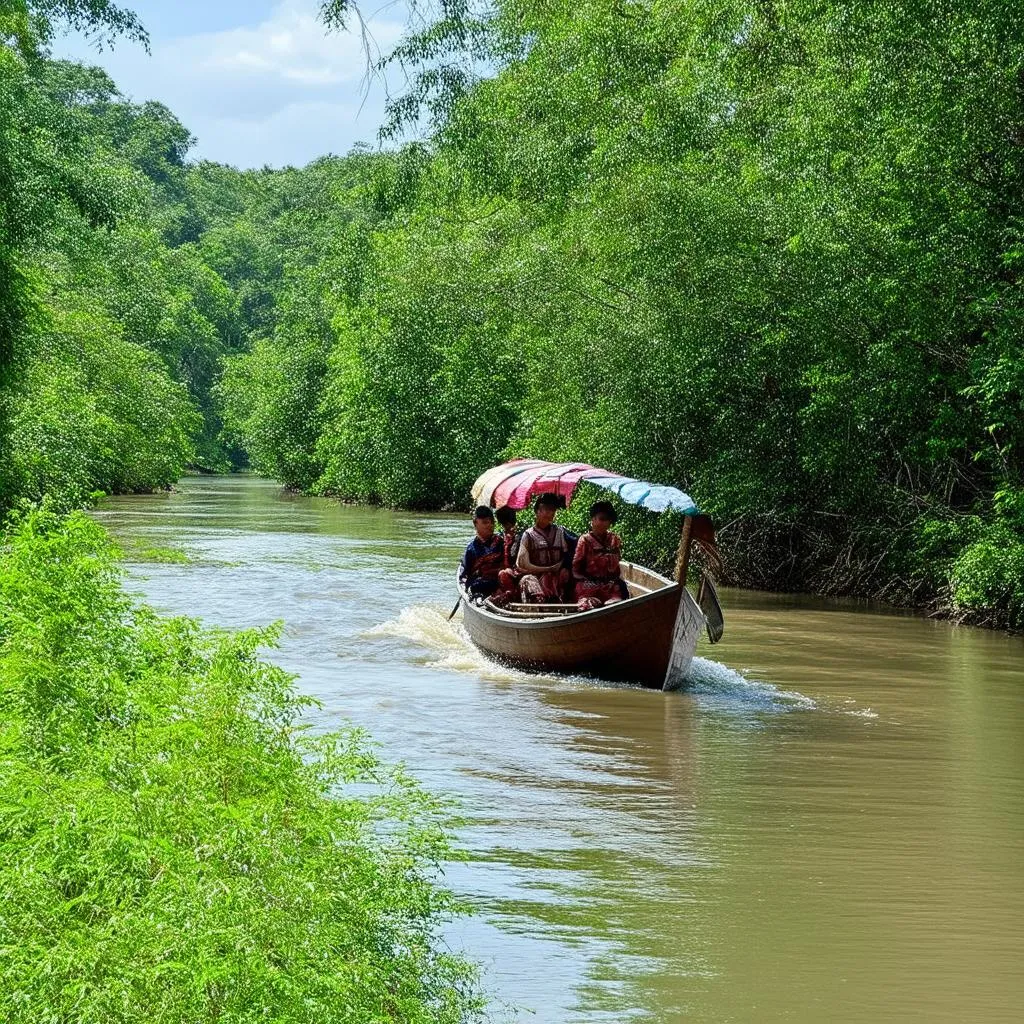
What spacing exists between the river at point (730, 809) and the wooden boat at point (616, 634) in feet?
0.89

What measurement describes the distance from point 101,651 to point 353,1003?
293cm

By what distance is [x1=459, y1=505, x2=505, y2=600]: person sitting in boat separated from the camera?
1719 cm

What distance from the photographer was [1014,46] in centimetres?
1631

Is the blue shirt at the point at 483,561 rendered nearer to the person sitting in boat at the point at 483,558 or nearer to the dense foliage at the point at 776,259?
the person sitting in boat at the point at 483,558

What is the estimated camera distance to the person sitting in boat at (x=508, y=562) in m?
16.2

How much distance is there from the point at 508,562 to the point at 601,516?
2292 millimetres

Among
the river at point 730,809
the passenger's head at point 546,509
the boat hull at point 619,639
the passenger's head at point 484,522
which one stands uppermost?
the passenger's head at point 546,509

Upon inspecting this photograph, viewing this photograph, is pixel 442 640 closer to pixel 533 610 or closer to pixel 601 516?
pixel 533 610

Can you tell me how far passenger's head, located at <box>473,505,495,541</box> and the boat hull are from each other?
2.09 metres

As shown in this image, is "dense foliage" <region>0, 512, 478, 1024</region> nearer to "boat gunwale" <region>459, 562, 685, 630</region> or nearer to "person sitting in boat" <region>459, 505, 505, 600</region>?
"boat gunwale" <region>459, 562, 685, 630</region>

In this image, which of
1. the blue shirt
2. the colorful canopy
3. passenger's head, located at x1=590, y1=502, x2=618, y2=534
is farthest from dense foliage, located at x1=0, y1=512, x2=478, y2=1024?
the blue shirt

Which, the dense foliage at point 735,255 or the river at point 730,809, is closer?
the river at point 730,809

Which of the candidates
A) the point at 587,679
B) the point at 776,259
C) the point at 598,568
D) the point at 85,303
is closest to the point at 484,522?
the point at 598,568

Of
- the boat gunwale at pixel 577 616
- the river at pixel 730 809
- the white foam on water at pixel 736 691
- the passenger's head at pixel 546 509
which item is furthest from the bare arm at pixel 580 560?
the white foam on water at pixel 736 691
